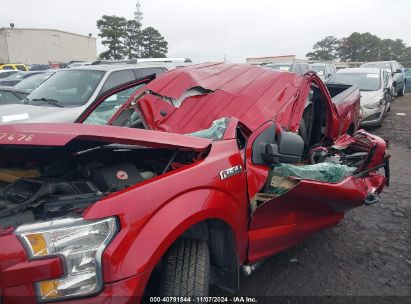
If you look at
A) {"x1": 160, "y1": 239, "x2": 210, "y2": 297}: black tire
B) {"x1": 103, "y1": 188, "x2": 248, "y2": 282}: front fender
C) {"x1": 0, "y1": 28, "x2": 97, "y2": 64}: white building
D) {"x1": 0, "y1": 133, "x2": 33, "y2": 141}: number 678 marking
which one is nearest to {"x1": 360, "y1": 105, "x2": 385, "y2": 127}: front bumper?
{"x1": 103, "y1": 188, "x2": 248, "y2": 282}: front fender

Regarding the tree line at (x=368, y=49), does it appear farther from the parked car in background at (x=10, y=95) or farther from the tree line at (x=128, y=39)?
the parked car in background at (x=10, y=95)

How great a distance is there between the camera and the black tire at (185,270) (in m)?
1.86

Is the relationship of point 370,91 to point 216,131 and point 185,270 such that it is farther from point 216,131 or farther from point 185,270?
point 185,270

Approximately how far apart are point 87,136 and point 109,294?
0.77 m

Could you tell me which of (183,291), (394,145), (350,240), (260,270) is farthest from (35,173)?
(394,145)

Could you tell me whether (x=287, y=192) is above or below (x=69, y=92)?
below

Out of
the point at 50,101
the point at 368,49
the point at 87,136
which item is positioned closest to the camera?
the point at 87,136

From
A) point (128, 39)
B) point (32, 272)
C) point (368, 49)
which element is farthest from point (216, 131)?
point (368, 49)

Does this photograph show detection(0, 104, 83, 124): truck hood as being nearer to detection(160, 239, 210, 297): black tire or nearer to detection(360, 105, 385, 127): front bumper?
detection(160, 239, 210, 297): black tire

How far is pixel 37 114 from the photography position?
17.5 ft

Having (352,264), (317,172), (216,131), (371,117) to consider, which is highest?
(216,131)

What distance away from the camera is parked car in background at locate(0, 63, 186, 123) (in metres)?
5.38

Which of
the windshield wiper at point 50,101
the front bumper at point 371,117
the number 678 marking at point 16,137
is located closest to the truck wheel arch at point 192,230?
→ the number 678 marking at point 16,137

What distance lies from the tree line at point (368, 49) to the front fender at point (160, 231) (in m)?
61.6
